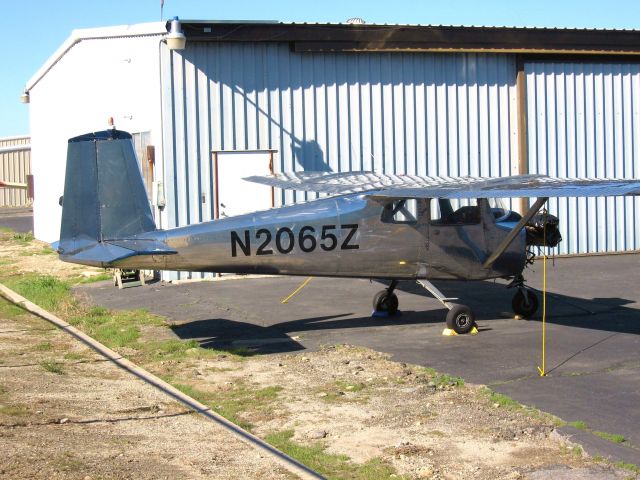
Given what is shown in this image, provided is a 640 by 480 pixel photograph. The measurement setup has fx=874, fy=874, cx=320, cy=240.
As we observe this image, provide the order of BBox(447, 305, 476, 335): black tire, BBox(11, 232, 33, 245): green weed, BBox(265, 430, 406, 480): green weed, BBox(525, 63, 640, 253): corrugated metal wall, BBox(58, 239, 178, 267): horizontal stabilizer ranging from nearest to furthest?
BBox(265, 430, 406, 480): green weed
BBox(58, 239, 178, 267): horizontal stabilizer
BBox(447, 305, 476, 335): black tire
BBox(525, 63, 640, 253): corrugated metal wall
BBox(11, 232, 33, 245): green weed

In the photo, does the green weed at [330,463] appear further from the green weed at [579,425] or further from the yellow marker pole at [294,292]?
the yellow marker pole at [294,292]

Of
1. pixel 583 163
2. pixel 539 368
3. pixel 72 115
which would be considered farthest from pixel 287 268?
pixel 72 115

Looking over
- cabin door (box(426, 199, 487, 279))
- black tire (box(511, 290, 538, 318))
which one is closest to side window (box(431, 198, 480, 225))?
cabin door (box(426, 199, 487, 279))

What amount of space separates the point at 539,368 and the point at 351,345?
9.27ft

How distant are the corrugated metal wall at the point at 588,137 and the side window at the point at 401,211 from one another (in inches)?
394

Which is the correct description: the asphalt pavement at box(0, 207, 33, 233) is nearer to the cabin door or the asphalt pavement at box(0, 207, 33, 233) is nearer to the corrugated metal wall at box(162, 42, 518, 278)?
the corrugated metal wall at box(162, 42, 518, 278)

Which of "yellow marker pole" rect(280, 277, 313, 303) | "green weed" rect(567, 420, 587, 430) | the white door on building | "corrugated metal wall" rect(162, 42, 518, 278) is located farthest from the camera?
the white door on building

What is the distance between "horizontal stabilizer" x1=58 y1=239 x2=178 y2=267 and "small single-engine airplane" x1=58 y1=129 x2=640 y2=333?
2cm

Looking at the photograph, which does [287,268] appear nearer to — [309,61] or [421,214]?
[421,214]

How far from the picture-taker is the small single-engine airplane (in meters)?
11.4

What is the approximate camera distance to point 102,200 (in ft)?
37.4

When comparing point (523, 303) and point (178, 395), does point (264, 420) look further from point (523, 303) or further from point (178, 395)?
point (523, 303)

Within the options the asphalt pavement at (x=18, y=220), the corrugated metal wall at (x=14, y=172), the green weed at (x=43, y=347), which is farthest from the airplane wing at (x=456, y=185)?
the corrugated metal wall at (x=14, y=172)

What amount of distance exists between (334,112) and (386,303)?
25.2 feet
